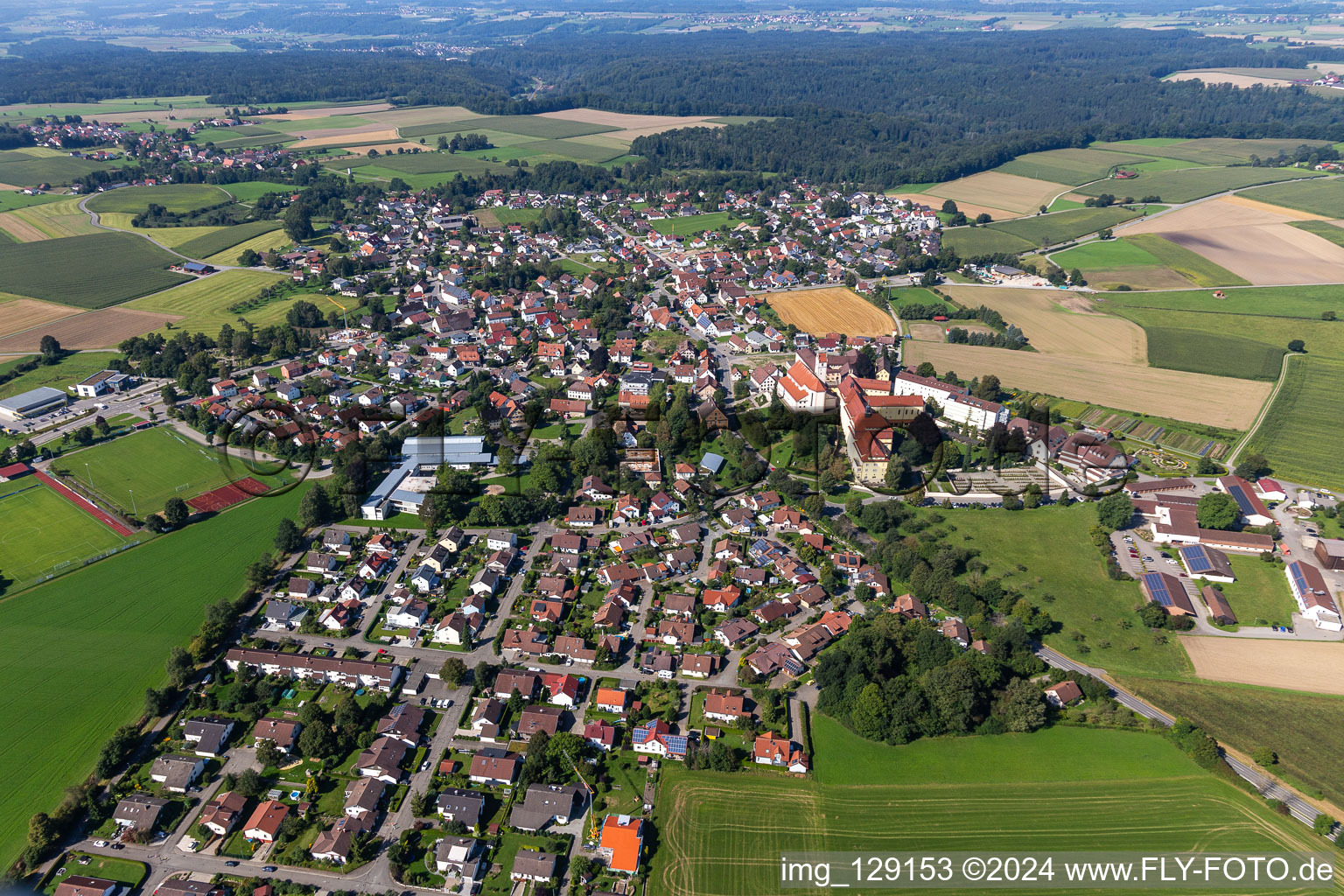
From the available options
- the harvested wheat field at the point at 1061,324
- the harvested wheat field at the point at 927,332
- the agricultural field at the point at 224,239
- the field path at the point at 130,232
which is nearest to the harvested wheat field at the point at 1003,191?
the harvested wheat field at the point at 1061,324

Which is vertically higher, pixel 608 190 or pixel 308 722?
pixel 608 190

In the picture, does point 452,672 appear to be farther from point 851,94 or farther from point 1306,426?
point 851,94

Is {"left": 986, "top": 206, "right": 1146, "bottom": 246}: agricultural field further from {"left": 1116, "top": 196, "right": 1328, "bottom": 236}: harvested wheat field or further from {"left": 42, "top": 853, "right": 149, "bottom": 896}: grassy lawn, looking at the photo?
{"left": 42, "top": 853, "right": 149, "bottom": 896}: grassy lawn

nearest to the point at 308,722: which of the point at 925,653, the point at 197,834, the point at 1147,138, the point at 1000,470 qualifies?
the point at 197,834

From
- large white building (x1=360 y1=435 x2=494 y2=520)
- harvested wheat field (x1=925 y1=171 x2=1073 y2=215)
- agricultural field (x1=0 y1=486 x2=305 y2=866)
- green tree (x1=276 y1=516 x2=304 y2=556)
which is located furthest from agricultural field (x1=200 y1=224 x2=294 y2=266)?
harvested wheat field (x1=925 y1=171 x2=1073 y2=215)

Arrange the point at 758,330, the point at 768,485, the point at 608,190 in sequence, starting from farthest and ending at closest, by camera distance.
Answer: the point at 608,190 < the point at 758,330 < the point at 768,485

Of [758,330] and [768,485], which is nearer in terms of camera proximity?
[768,485]

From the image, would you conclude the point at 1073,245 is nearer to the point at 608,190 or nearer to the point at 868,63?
the point at 608,190

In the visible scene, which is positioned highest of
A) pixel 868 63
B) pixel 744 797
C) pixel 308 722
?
pixel 868 63
